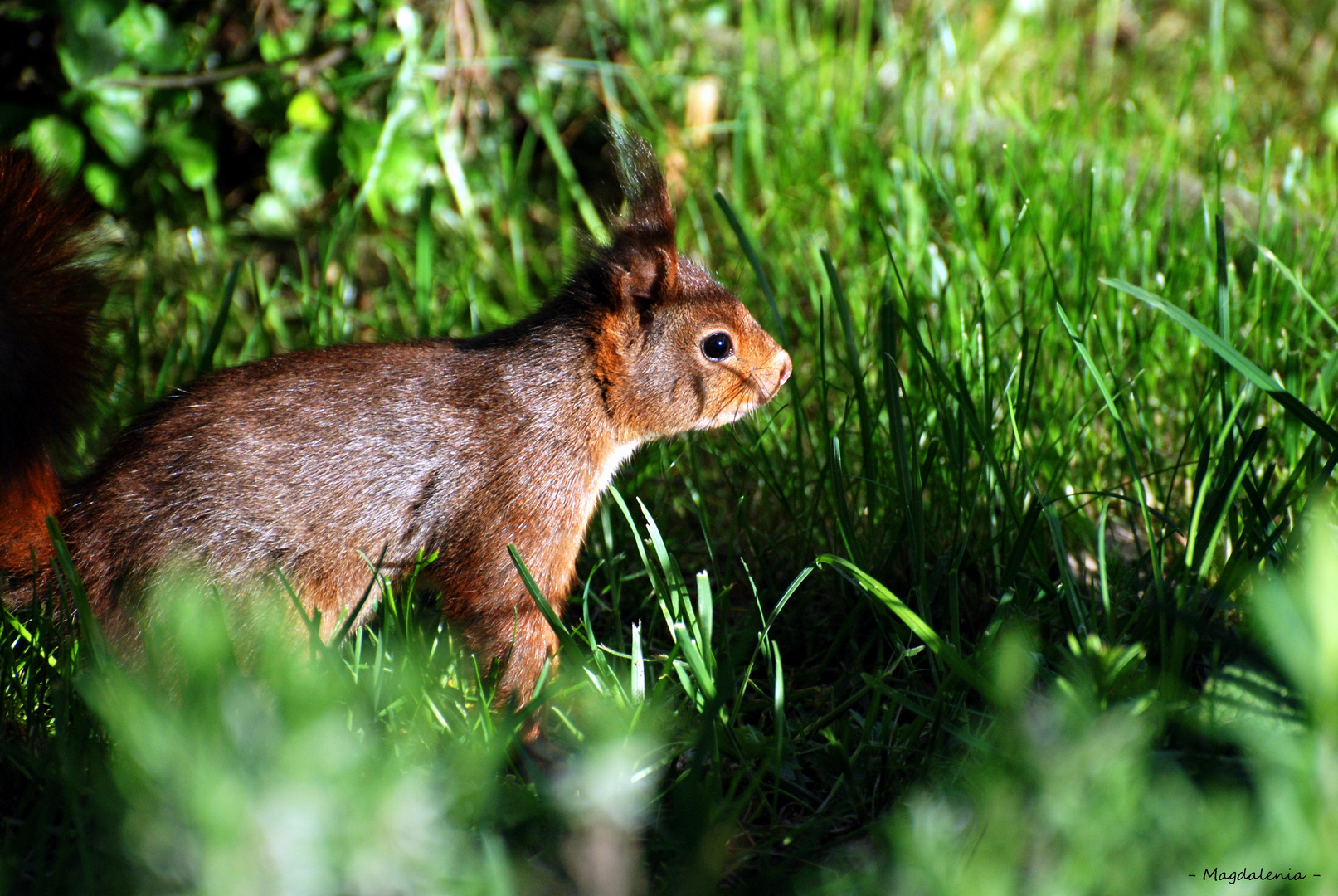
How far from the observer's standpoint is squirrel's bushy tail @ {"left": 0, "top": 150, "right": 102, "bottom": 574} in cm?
174

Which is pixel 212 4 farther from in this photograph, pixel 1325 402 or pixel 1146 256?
pixel 1325 402

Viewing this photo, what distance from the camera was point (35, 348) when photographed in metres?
1.77

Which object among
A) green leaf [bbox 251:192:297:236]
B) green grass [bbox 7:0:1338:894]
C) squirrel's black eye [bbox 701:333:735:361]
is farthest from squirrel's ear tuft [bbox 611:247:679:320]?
green leaf [bbox 251:192:297:236]

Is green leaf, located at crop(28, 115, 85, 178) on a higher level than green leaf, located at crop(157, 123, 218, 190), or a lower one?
higher

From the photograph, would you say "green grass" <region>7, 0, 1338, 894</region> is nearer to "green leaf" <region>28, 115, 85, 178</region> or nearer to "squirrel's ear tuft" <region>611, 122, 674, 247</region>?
"squirrel's ear tuft" <region>611, 122, 674, 247</region>

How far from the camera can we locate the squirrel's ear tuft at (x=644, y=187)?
2.04m

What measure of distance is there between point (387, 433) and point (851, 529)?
85 cm

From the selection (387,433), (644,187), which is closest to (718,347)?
(644,187)

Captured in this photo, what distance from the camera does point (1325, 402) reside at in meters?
2.00

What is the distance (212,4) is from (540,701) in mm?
2688

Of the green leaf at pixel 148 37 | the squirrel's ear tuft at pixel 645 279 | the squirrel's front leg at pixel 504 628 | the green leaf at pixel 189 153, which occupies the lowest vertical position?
the squirrel's front leg at pixel 504 628

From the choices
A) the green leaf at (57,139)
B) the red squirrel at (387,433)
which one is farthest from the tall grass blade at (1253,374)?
the green leaf at (57,139)

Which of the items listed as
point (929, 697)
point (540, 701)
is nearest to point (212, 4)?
point (540, 701)

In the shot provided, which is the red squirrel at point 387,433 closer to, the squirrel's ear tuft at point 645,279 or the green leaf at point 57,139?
the squirrel's ear tuft at point 645,279
